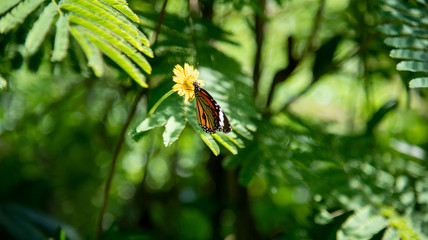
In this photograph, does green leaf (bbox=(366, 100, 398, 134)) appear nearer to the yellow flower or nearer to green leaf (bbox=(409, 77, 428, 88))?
green leaf (bbox=(409, 77, 428, 88))

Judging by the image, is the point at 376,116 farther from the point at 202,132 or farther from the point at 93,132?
the point at 93,132

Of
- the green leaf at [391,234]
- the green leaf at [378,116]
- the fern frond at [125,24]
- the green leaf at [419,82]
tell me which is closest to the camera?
the fern frond at [125,24]

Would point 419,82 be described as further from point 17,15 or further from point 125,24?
point 17,15

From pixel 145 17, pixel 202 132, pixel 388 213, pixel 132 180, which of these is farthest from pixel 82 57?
pixel 132 180

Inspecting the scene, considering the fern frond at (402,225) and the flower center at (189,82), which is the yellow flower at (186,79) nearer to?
the flower center at (189,82)

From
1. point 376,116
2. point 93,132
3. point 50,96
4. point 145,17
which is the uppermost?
point 145,17

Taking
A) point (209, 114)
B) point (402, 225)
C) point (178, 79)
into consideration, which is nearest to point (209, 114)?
point (209, 114)

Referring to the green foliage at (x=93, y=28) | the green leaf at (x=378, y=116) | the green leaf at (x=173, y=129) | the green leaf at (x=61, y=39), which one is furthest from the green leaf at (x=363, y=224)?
the green leaf at (x=61, y=39)
